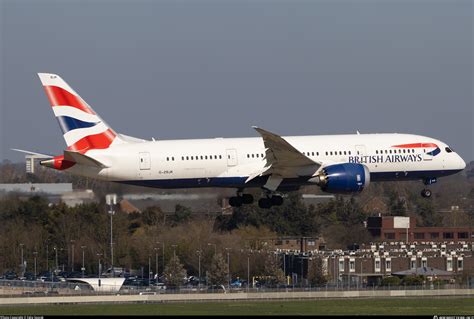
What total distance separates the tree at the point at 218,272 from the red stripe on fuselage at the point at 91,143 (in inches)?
1387

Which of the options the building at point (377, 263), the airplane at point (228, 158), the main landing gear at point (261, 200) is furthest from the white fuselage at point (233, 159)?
the building at point (377, 263)

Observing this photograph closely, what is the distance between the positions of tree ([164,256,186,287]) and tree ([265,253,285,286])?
8.01 metres

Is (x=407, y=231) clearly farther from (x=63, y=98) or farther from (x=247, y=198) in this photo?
(x=63, y=98)

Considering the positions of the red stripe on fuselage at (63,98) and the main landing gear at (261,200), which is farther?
the main landing gear at (261,200)

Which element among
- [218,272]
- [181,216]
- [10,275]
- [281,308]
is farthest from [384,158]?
[10,275]

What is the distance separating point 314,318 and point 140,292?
31.4 m

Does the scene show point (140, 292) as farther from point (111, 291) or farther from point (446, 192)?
point (446, 192)

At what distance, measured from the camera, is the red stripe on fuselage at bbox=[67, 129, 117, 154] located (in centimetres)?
9631

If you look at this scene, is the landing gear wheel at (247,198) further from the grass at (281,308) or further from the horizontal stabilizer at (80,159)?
the horizontal stabilizer at (80,159)

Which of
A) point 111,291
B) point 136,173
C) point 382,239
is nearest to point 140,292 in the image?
point 111,291

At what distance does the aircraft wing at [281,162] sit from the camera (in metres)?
95.9

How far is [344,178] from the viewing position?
315ft

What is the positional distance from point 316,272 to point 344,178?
37.9 m

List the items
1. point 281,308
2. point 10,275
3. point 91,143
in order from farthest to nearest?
point 10,275, point 281,308, point 91,143
